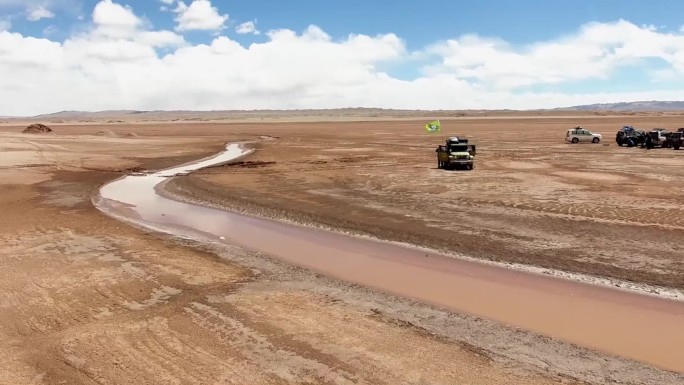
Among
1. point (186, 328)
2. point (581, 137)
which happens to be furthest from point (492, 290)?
point (581, 137)

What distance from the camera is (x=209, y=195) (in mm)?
26688

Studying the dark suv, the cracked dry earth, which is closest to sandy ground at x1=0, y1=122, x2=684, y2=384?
the cracked dry earth

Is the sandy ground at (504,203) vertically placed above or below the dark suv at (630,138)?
below

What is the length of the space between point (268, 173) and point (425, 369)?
1064 inches

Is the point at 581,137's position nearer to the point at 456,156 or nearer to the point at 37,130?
the point at 456,156

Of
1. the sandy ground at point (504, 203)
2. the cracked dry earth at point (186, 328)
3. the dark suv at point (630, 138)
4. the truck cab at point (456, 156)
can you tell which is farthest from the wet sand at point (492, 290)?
the dark suv at point (630, 138)

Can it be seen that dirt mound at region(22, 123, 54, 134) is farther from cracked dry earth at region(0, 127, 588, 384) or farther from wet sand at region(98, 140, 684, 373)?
cracked dry earth at region(0, 127, 588, 384)

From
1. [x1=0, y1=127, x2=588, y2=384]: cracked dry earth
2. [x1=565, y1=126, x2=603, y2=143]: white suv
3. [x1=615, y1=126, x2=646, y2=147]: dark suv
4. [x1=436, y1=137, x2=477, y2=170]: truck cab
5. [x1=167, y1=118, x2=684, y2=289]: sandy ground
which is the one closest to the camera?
[x1=0, y1=127, x2=588, y2=384]: cracked dry earth

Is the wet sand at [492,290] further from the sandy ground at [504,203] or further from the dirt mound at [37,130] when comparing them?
the dirt mound at [37,130]

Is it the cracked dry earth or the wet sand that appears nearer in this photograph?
the cracked dry earth

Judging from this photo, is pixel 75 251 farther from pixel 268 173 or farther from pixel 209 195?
pixel 268 173

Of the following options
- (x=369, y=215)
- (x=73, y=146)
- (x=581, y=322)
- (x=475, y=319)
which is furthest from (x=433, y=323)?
(x=73, y=146)

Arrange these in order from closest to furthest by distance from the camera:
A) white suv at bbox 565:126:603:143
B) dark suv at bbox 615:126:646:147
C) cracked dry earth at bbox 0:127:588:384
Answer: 1. cracked dry earth at bbox 0:127:588:384
2. dark suv at bbox 615:126:646:147
3. white suv at bbox 565:126:603:143

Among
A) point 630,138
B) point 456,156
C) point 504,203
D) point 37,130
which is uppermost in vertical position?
point 37,130
